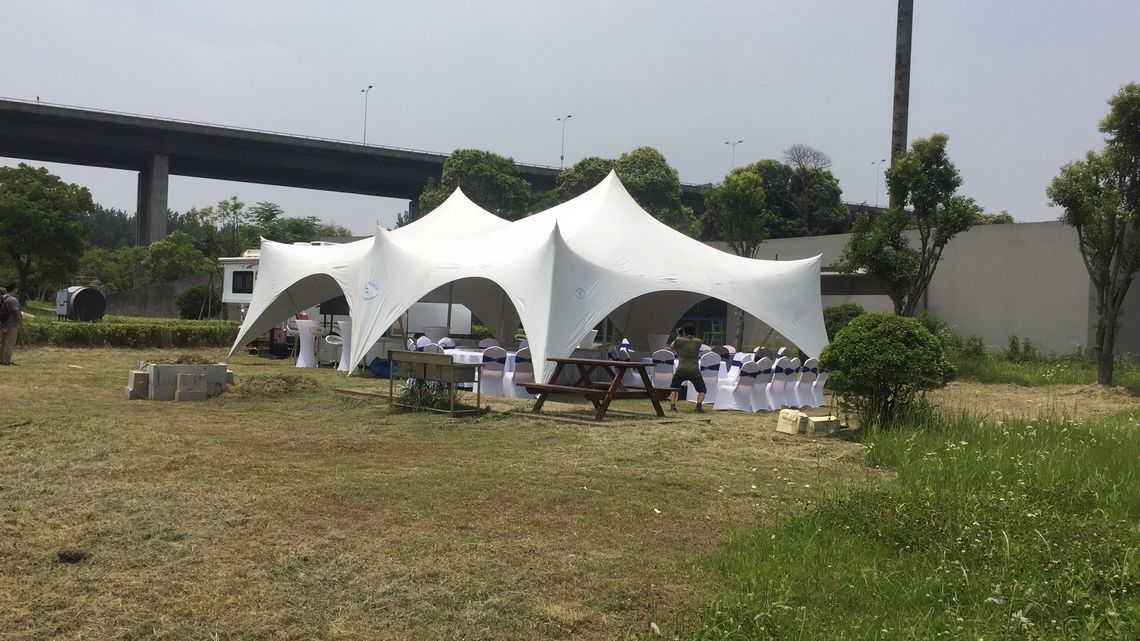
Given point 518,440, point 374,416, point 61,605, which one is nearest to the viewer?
point 61,605

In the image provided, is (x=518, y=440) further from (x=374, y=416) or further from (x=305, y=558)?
(x=305, y=558)

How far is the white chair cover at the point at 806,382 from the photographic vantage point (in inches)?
539

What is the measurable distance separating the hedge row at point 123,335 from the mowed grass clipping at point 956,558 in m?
18.5

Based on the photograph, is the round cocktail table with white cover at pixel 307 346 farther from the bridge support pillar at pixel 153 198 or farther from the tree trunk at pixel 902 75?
the bridge support pillar at pixel 153 198

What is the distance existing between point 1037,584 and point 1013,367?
16.8 metres

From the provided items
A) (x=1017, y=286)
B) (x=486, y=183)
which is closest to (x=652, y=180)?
(x=486, y=183)

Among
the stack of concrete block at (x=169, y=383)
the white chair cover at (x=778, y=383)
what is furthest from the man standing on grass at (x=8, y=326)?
the white chair cover at (x=778, y=383)

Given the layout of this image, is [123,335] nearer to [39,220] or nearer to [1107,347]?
[39,220]

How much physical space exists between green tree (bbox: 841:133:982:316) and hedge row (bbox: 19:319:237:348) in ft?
49.9

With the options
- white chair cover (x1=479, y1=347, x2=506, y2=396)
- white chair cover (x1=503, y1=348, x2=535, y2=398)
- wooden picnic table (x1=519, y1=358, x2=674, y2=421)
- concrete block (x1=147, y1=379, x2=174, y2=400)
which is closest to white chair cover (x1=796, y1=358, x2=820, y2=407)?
wooden picnic table (x1=519, y1=358, x2=674, y2=421)

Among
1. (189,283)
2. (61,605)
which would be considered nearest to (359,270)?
(61,605)

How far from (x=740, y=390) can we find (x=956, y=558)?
8.07 m

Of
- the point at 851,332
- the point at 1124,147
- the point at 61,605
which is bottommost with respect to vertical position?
the point at 61,605

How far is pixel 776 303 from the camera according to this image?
47.6ft
